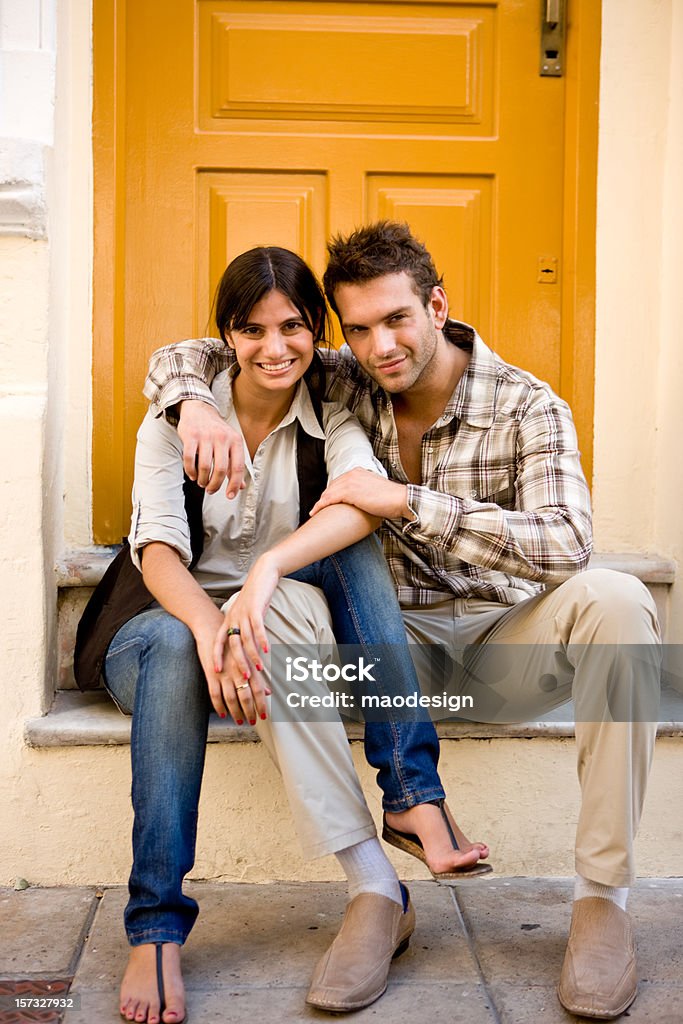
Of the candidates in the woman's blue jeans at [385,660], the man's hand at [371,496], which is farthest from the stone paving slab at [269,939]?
Result: the man's hand at [371,496]

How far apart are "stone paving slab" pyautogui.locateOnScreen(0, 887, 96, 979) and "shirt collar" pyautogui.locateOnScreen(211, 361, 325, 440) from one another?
3.84 ft

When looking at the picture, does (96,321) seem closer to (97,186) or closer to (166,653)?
(97,186)

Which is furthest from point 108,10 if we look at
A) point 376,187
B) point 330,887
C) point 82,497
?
point 330,887

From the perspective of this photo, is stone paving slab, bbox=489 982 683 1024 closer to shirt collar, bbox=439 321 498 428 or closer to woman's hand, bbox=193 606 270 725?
woman's hand, bbox=193 606 270 725

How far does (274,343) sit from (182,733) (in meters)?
0.87

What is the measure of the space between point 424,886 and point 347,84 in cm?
226

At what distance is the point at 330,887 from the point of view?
8.16ft

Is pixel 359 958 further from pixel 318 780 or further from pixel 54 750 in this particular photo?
pixel 54 750

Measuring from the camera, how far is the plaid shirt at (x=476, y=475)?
221 cm

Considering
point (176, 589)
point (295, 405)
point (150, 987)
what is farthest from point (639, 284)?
point (150, 987)

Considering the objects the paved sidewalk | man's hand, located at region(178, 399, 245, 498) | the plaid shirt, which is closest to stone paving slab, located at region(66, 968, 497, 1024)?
the paved sidewalk

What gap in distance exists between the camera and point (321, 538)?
2.16m

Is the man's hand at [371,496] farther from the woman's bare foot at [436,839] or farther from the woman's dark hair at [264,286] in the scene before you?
the woman's bare foot at [436,839]

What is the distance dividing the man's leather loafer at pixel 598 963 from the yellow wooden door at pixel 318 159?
1652 millimetres
